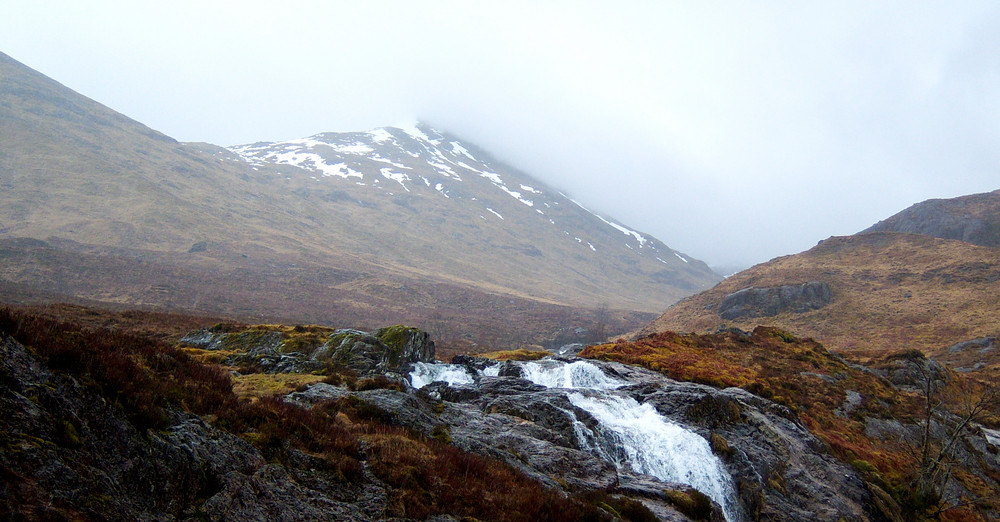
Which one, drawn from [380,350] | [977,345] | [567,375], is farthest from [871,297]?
[380,350]

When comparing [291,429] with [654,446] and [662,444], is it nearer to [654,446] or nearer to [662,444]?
[654,446]

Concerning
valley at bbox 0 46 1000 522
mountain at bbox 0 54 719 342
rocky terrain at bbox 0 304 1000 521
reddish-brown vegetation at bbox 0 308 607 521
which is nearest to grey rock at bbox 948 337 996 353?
valley at bbox 0 46 1000 522

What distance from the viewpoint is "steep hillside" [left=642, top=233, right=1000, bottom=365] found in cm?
5922

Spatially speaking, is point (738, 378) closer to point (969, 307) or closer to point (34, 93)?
point (969, 307)

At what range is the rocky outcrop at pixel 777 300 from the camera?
77.5m

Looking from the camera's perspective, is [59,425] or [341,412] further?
[341,412]

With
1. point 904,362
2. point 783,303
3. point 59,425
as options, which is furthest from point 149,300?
point 783,303

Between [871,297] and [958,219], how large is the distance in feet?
161

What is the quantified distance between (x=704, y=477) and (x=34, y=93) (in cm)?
25533

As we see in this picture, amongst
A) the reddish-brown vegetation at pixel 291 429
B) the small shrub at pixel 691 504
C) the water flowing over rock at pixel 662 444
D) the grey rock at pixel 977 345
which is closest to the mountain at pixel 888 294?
the grey rock at pixel 977 345

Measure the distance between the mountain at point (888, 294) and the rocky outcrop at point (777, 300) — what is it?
16 cm

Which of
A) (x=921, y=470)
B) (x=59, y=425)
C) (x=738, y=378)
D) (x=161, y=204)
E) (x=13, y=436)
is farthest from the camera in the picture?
(x=161, y=204)

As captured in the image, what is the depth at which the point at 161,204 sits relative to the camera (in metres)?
134

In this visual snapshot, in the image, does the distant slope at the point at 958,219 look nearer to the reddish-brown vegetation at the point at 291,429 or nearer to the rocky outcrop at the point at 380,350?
the rocky outcrop at the point at 380,350
